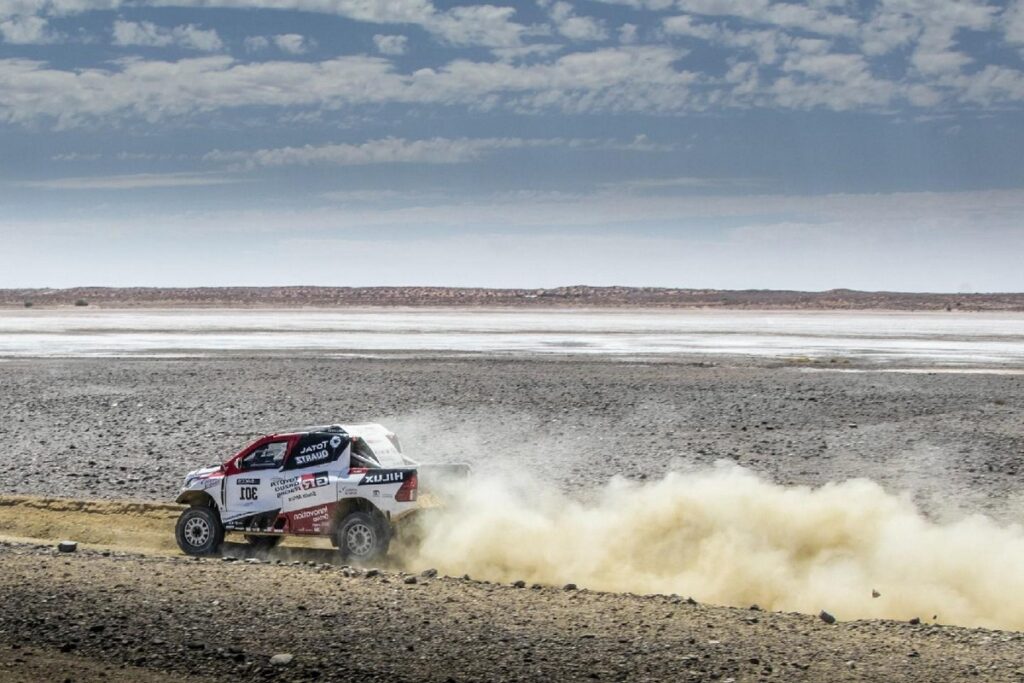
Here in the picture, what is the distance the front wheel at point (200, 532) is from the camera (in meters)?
16.5

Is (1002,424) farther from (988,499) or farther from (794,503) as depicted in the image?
(794,503)

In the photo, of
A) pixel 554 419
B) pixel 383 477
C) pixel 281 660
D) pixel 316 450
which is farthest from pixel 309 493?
pixel 554 419

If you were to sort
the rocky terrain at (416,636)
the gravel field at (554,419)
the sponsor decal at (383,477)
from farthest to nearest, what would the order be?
1. the gravel field at (554,419)
2. the sponsor decal at (383,477)
3. the rocky terrain at (416,636)

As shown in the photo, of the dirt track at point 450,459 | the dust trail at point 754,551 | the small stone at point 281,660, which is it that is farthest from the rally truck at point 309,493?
the small stone at point 281,660

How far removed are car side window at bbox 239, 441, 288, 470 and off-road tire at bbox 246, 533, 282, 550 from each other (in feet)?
3.35

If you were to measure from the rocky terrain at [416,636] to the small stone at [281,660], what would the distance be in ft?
0.06

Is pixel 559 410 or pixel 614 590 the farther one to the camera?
pixel 559 410

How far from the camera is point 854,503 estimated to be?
59.0 feet

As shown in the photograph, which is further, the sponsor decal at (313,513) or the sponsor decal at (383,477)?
the sponsor decal at (313,513)

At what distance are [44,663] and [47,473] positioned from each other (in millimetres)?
14596

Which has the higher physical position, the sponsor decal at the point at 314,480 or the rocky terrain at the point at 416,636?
the sponsor decal at the point at 314,480

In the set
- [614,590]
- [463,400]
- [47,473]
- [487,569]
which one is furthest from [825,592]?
[463,400]

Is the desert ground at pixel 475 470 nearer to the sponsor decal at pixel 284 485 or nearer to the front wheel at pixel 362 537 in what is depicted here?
the front wheel at pixel 362 537

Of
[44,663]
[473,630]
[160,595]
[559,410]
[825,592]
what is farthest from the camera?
[559,410]
